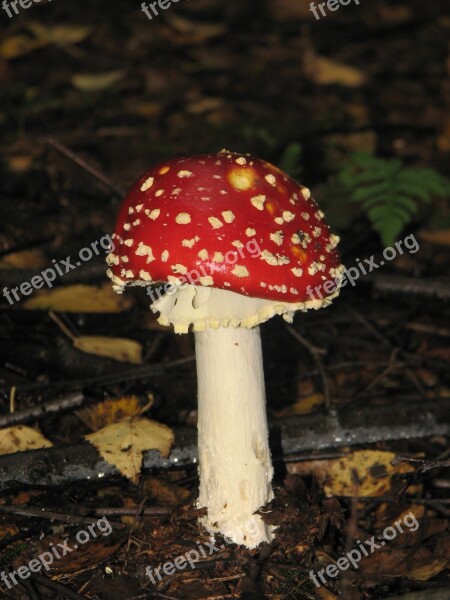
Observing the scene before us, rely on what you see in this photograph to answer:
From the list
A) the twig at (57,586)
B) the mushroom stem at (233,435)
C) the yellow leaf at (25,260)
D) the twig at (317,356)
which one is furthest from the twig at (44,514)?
the yellow leaf at (25,260)

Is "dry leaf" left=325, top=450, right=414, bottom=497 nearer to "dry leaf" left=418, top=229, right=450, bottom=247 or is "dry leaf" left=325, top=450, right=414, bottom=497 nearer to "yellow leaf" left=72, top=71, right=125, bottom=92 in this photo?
"dry leaf" left=418, top=229, right=450, bottom=247

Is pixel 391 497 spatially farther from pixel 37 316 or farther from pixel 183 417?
pixel 37 316

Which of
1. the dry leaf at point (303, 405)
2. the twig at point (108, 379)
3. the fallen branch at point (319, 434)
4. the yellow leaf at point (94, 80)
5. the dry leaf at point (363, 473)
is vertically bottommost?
the dry leaf at point (363, 473)

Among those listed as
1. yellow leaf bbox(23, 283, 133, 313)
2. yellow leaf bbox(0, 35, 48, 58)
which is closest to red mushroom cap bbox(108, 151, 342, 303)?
yellow leaf bbox(23, 283, 133, 313)

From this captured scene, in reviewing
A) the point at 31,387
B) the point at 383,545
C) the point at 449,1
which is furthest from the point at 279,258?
the point at 449,1

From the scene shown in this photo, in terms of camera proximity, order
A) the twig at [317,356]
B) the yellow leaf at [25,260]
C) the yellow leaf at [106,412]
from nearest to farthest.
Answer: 1. the yellow leaf at [106,412]
2. the twig at [317,356]
3. the yellow leaf at [25,260]

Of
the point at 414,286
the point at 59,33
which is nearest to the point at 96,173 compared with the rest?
the point at 414,286

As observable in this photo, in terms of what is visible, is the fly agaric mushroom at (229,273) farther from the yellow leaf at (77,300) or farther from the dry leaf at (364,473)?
the yellow leaf at (77,300)

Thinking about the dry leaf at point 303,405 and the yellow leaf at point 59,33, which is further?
the yellow leaf at point 59,33
